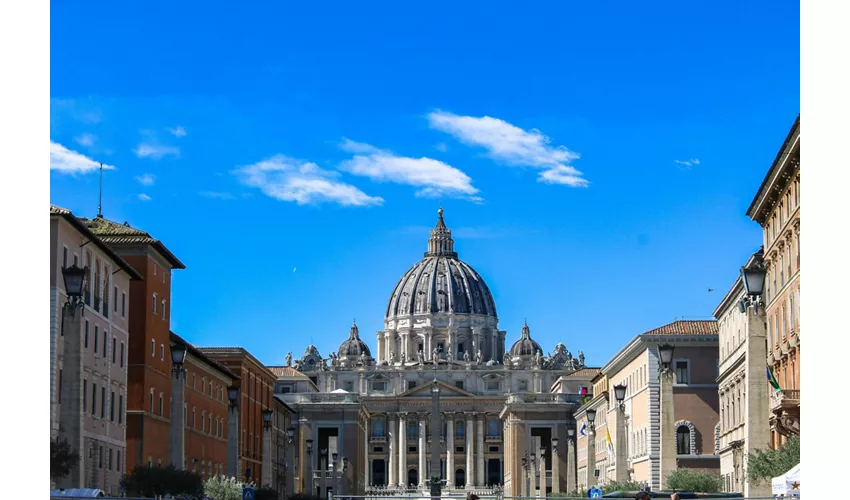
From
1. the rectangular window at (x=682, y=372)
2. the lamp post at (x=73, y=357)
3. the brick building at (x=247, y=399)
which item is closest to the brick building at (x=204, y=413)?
the brick building at (x=247, y=399)

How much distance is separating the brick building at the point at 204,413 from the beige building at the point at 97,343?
9.51m

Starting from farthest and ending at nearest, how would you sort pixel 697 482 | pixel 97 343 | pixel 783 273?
pixel 697 482 → pixel 97 343 → pixel 783 273

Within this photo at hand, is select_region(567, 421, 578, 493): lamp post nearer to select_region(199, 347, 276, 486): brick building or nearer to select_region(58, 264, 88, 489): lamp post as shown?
select_region(199, 347, 276, 486): brick building

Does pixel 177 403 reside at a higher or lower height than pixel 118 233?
lower

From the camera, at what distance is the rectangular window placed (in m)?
84.7

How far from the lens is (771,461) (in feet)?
105

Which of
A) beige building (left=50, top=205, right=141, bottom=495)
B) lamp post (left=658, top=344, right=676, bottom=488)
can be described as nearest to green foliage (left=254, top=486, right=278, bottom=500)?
beige building (left=50, top=205, right=141, bottom=495)

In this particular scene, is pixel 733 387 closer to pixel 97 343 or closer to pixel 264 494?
pixel 264 494

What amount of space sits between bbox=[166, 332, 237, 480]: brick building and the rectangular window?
Answer: 27.3 meters

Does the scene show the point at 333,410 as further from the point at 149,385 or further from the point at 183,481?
the point at 183,481

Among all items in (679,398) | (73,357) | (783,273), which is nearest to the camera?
(73,357)

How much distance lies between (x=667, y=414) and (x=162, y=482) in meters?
21.0

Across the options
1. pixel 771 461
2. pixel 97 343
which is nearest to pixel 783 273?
pixel 771 461
